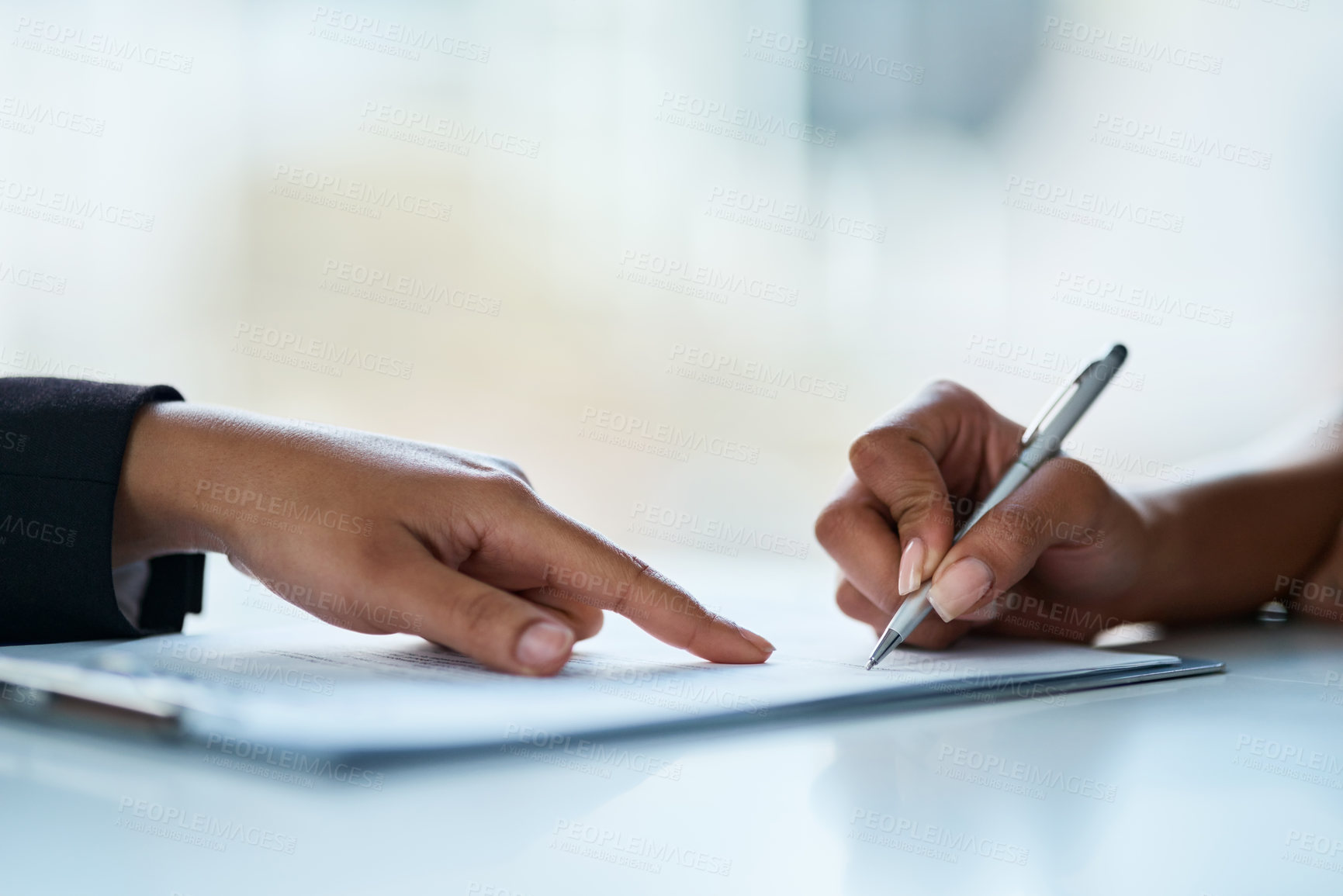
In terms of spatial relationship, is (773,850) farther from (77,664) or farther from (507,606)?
(77,664)

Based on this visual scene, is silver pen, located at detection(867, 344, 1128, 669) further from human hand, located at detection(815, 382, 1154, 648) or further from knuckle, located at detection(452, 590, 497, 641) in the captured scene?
knuckle, located at detection(452, 590, 497, 641)

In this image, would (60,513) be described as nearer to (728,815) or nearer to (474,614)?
(474,614)

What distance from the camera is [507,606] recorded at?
0.54 meters

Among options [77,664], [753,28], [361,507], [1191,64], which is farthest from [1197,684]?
[753,28]

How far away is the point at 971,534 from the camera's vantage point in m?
0.67

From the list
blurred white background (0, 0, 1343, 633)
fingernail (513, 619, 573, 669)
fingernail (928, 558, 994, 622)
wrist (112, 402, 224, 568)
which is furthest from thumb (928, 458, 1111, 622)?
blurred white background (0, 0, 1343, 633)

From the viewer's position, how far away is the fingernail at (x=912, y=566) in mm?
663

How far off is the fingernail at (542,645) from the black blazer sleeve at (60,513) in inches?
10.8

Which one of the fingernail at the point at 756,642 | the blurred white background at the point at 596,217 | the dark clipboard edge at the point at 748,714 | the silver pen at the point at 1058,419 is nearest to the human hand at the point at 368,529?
the fingernail at the point at 756,642

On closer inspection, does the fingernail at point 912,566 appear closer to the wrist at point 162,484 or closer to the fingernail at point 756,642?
the fingernail at point 756,642

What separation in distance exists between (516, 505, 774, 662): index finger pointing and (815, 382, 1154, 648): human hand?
0.14 m

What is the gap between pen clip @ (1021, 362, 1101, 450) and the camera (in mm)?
737

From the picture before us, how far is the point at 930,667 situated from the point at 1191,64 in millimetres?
2514

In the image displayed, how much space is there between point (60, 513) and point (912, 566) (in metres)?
0.54
